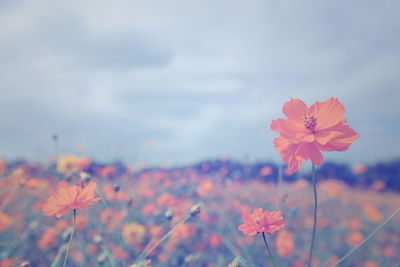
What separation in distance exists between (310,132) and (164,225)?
63 cm

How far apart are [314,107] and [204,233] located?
189 centimetres

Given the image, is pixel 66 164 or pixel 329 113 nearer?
pixel 329 113

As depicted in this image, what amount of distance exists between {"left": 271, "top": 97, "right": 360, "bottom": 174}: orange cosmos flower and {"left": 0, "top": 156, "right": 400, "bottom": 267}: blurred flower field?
0.95 feet

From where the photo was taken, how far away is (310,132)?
0.65 m

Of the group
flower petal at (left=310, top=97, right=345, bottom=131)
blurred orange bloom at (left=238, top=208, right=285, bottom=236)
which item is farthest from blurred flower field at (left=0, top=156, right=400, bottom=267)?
flower petal at (left=310, top=97, right=345, bottom=131)

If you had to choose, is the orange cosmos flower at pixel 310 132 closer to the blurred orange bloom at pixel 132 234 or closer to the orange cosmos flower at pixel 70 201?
the orange cosmos flower at pixel 70 201

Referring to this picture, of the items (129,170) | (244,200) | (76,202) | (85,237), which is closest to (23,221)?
(85,237)

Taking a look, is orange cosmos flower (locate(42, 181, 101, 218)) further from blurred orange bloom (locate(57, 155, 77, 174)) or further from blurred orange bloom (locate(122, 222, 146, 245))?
blurred orange bloom (locate(122, 222, 146, 245))

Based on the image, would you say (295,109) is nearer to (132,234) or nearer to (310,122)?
(310,122)

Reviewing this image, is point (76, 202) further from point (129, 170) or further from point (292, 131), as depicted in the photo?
point (129, 170)

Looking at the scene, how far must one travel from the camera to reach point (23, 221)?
79.4 inches

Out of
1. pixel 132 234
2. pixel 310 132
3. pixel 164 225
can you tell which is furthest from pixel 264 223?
pixel 132 234

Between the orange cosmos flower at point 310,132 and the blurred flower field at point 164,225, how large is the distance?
29 cm

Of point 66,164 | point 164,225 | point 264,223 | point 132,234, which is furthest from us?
point 132,234
